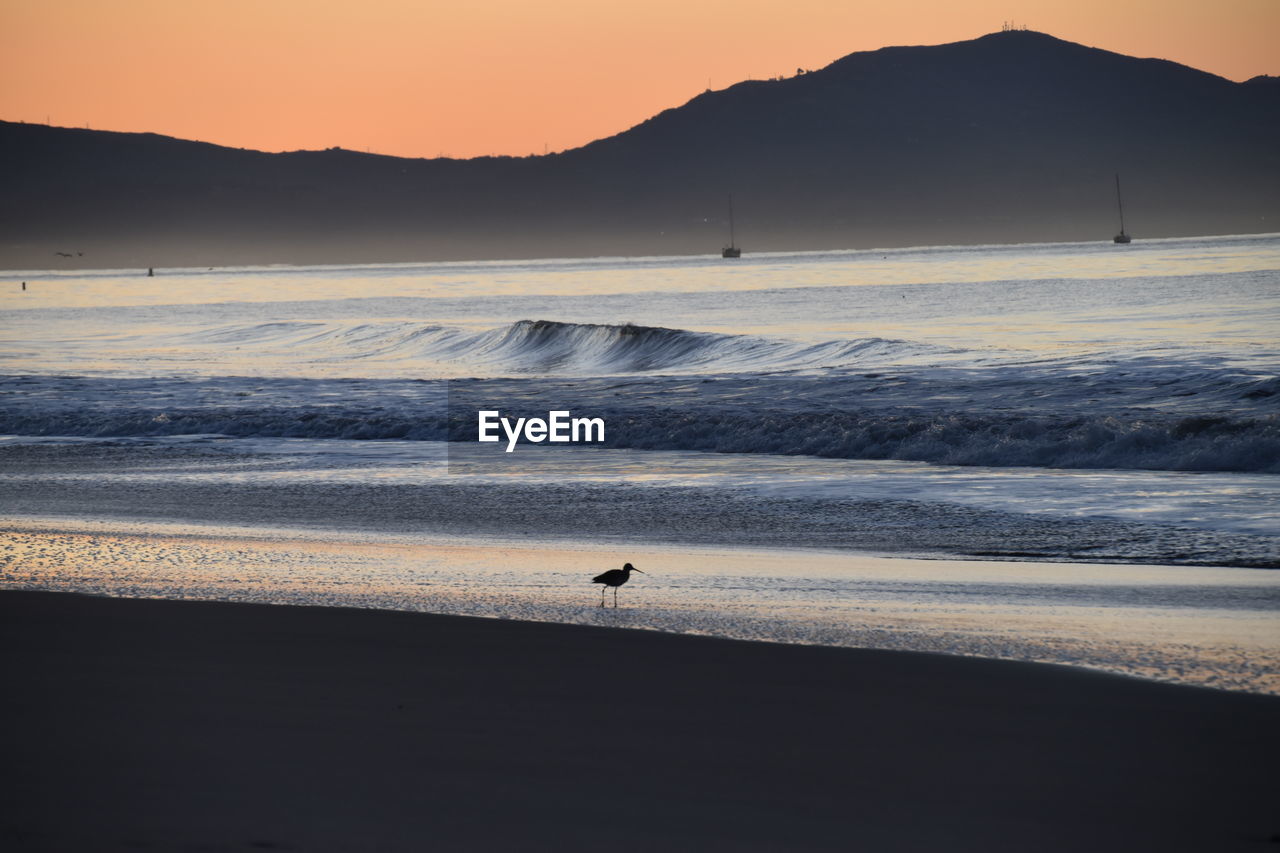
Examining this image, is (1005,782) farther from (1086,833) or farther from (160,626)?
(160,626)

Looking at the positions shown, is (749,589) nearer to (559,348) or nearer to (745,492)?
(745,492)

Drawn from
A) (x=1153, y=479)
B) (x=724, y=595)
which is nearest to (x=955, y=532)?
(x=724, y=595)

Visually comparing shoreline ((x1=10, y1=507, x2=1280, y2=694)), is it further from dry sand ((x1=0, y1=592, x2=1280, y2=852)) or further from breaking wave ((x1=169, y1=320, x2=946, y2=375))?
breaking wave ((x1=169, y1=320, x2=946, y2=375))

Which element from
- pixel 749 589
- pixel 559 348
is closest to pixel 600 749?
pixel 749 589

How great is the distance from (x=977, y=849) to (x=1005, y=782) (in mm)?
589

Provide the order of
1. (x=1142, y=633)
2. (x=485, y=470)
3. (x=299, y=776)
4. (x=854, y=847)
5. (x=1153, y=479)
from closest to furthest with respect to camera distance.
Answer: (x=854, y=847) < (x=299, y=776) < (x=1142, y=633) < (x=1153, y=479) < (x=485, y=470)

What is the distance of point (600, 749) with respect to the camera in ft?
14.8

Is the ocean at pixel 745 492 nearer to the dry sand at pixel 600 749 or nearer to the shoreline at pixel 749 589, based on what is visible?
the shoreline at pixel 749 589

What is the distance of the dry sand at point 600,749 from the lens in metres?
3.80

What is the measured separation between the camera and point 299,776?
13.6 ft

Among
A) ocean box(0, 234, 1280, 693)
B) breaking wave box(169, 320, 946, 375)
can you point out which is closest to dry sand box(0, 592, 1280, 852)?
ocean box(0, 234, 1280, 693)

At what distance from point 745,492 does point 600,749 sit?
27.6 ft

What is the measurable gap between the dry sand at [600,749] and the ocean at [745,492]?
0.84 m

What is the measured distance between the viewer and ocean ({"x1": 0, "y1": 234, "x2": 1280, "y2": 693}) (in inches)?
289
